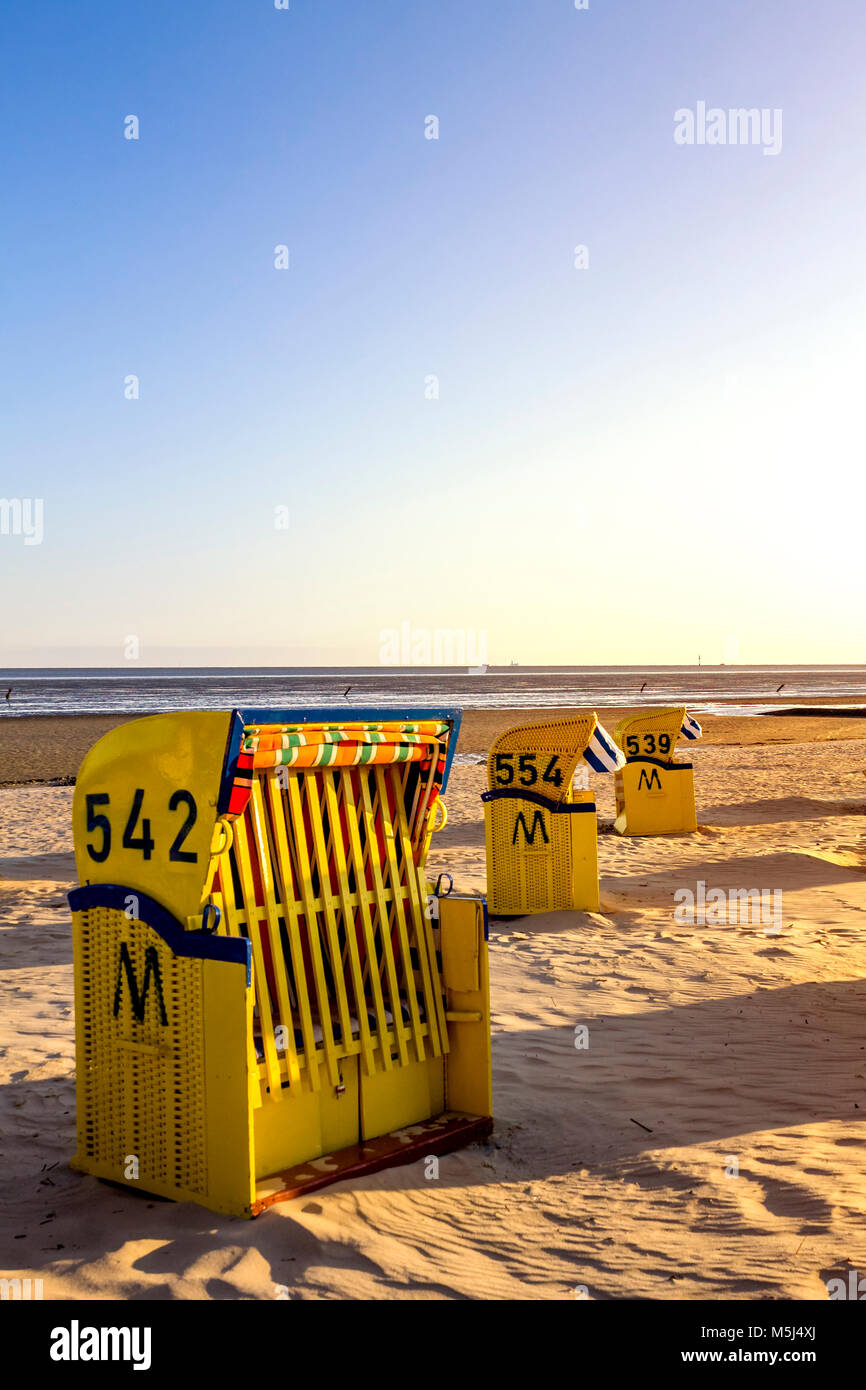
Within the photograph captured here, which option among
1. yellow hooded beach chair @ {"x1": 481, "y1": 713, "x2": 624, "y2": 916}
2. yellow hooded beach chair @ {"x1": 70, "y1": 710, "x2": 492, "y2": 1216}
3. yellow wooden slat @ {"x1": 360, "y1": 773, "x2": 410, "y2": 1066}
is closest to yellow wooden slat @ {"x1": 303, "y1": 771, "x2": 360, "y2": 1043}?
yellow hooded beach chair @ {"x1": 70, "y1": 710, "x2": 492, "y2": 1216}

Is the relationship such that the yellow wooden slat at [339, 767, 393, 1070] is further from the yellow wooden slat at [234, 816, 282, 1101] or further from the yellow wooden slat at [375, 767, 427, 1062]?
the yellow wooden slat at [234, 816, 282, 1101]

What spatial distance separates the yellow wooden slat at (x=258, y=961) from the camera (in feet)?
14.7

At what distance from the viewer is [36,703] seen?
202 ft

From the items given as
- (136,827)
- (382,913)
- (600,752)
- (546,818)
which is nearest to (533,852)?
(546,818)

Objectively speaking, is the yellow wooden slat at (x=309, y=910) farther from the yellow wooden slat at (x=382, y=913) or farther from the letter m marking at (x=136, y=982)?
the letter m marking at (x=136, y=982)

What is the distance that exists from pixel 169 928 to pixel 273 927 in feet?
1.45

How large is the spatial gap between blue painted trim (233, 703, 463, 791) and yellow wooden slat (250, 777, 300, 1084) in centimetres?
34

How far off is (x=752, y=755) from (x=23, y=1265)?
25633 millimetres

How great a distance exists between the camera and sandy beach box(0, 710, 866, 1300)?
3.93m

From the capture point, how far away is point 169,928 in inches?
172

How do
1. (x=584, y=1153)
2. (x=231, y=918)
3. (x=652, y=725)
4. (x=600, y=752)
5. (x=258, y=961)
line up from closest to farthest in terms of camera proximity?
(x=231, y=918) → (x=258, y=961) → (x=584, y=1153) → (x=600, y=752) → (x=652, y=725)

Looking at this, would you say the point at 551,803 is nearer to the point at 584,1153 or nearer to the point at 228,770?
the point at 584,1153
